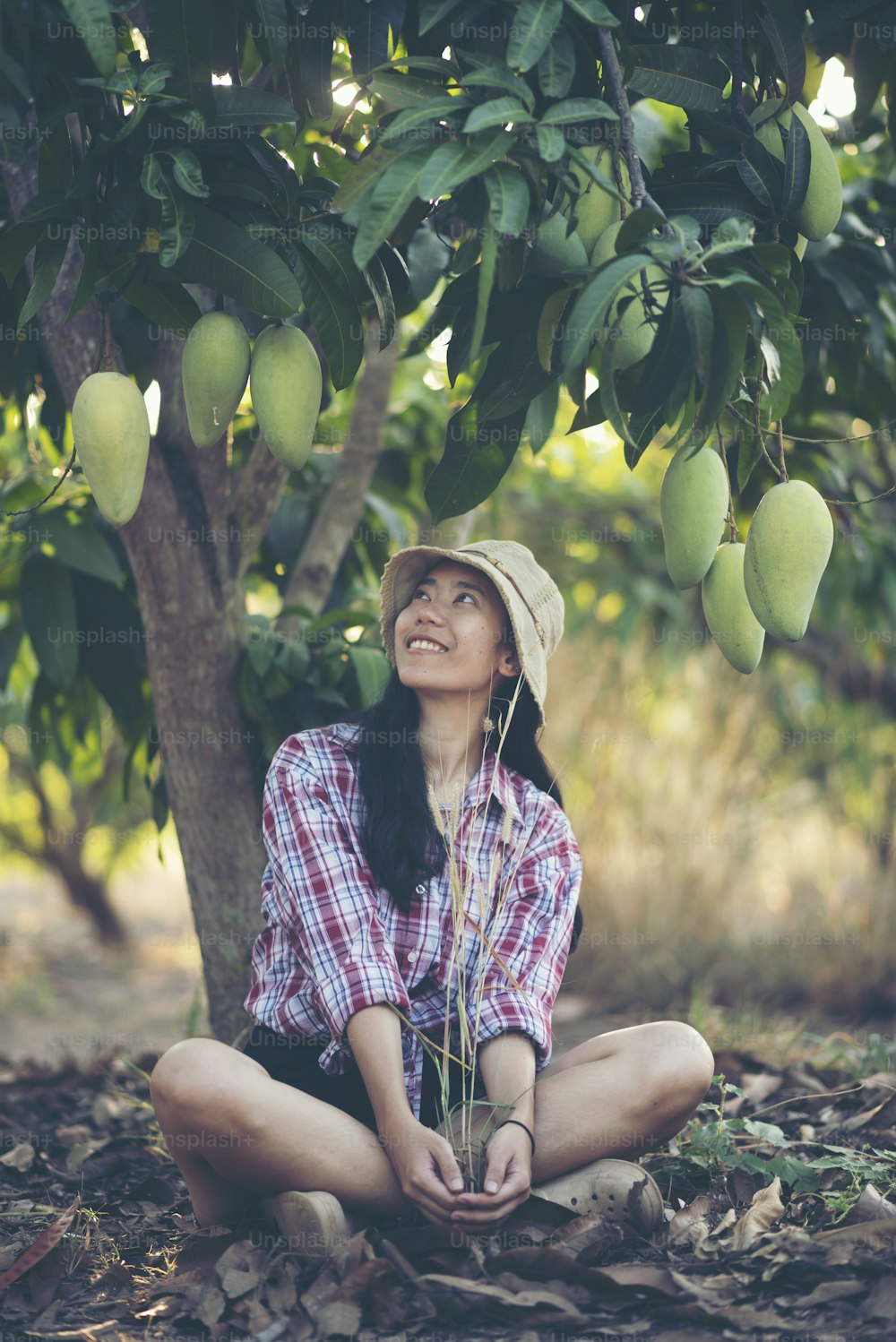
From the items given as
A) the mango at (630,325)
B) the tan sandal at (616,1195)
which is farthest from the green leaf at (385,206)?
the tan sandal at (616,1195)

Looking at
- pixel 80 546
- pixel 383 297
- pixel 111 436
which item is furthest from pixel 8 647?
pixel 383 297

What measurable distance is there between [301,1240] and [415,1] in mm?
1443

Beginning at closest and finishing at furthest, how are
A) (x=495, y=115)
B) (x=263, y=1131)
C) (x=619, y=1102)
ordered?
(x=495, y=115) → (x=263, y=1131) → (x=619, y=1102)

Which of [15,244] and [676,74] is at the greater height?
[676,74]

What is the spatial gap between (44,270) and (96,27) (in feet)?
0.82

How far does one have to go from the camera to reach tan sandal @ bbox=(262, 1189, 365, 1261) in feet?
4.84

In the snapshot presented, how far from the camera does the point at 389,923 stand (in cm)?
174

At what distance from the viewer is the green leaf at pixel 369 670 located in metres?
2.09

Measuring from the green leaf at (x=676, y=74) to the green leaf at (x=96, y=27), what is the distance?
572mm

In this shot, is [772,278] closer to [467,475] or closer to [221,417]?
[467,475]

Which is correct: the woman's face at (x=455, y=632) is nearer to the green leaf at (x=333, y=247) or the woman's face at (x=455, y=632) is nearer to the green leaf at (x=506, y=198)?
the green leaf at (x=333, y=247)

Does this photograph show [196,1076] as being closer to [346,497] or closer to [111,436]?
[111,436]

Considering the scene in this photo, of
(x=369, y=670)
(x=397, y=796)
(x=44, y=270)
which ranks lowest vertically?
(x=397, y=796)

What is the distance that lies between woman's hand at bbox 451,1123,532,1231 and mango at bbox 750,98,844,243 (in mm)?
1089
